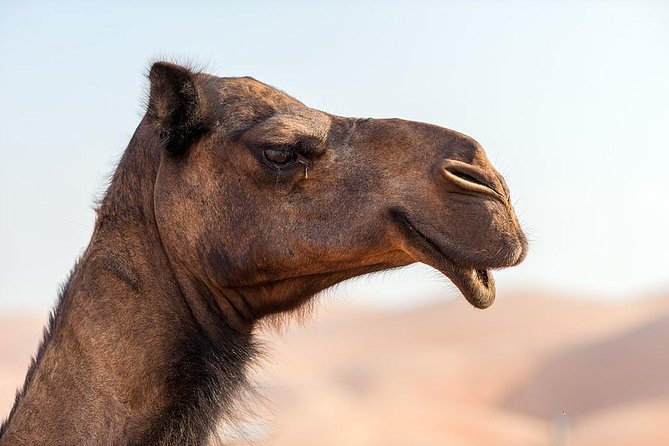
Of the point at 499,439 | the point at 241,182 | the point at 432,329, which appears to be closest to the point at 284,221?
the point at 241,182

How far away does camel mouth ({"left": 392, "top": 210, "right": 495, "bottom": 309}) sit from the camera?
4805 mm

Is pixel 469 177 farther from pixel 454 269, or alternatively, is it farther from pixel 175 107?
pixel 175 107

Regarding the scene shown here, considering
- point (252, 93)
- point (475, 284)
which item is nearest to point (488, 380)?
point (252, 93)

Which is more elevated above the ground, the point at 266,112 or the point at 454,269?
the point at 266,112

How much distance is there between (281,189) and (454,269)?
3.05ft

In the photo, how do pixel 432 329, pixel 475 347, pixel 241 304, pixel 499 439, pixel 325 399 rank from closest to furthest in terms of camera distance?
1. pixel 241 304
2. pixel 499 439
3. pixel 325 399
4. pixel 475 347
5. pixel 432 329

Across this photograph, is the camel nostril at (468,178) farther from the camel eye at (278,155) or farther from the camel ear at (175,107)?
the camel ear at (175,107)

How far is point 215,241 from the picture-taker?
17.3ft

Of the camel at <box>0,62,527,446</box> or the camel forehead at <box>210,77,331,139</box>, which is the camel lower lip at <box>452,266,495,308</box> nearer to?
the camel at <box>0,62,527,446</box>

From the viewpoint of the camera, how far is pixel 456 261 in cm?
477

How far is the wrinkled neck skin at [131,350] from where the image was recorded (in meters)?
4.97

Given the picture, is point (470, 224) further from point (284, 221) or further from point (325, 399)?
point (325, 399)

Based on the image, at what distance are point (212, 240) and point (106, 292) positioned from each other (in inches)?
20.8

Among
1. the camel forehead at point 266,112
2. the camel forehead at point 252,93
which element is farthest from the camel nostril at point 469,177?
the camel forehead at point 252,93
